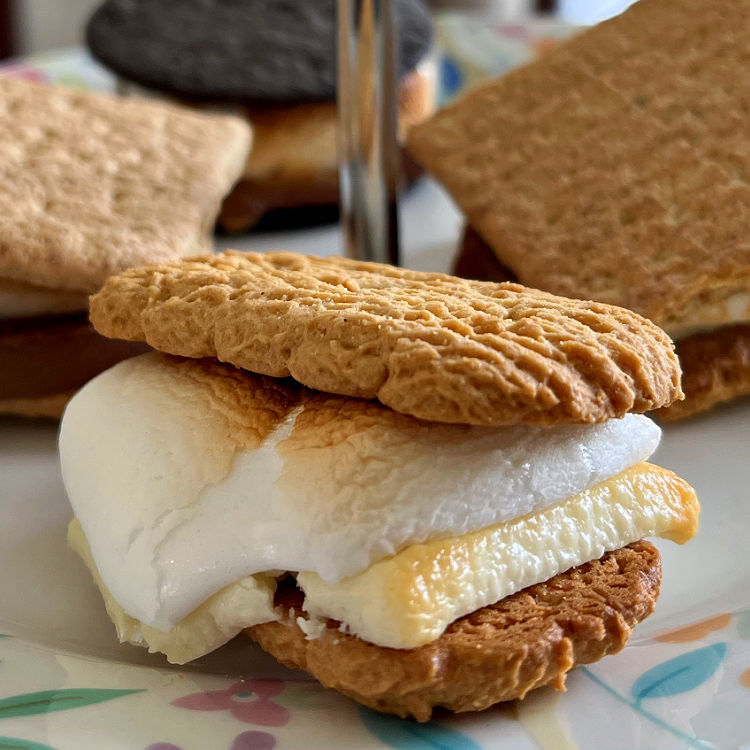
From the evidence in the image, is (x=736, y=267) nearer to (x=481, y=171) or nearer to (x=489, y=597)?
(x=481, y=171)

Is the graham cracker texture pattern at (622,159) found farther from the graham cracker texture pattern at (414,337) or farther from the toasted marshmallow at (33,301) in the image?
the toasted marshmallow at (33,301)

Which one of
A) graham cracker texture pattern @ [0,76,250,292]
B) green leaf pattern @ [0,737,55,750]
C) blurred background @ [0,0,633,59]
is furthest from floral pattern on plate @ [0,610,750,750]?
blurred background @ [0,0,633,59]

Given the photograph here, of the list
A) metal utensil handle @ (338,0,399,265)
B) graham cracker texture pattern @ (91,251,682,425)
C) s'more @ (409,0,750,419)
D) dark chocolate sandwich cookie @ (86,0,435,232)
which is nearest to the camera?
graham cracker texture pattern @ (91,251,682,425)

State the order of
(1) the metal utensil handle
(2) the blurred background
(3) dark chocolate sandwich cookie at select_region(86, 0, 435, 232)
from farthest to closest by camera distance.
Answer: (2) the blurred background
(3) dark chocolate sandwich cookie at select_region(86, 0, 435, 232)
(1) the metal utensil handle

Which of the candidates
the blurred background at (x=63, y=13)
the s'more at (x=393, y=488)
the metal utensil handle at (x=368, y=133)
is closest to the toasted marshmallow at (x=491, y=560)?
the s'more at (x=393, y=488)

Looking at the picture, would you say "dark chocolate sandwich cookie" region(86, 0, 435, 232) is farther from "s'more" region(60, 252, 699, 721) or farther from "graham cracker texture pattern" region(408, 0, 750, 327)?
"s'more" region(60, 252, 699, 721)

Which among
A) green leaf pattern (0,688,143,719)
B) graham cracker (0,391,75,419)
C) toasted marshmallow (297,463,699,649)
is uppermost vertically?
toasted marshmallow (297,463,699,649)

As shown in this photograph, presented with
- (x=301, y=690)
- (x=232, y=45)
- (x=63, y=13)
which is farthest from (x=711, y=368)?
(x=63, y=13)
